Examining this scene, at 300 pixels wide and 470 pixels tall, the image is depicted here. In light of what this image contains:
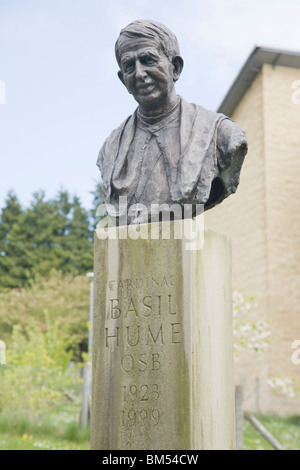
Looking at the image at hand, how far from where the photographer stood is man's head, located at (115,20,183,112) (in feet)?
16.0

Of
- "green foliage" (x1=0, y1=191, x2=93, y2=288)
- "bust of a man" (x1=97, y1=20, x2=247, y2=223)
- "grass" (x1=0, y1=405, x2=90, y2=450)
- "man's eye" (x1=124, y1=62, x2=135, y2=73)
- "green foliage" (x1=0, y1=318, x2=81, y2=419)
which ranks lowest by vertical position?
"grass" (x1=0, y1=405, x2=90, y2=450)

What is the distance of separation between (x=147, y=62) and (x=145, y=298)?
5.76 ft

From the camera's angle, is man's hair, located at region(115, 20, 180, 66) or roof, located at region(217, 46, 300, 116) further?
roof, located at region(217, 46, 300, 116)

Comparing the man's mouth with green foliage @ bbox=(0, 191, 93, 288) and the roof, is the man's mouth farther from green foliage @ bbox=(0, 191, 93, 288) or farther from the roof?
green foliage @ bbox=(0, 191, 93, 288)

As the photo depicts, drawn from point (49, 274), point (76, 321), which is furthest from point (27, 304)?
point (49, 274)

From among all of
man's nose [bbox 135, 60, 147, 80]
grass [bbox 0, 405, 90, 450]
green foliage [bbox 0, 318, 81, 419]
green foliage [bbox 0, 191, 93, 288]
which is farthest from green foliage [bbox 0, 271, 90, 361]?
man's nose [bbox 135, 60, 147, 80]

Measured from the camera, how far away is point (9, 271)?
33.4 metres

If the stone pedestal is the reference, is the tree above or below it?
above

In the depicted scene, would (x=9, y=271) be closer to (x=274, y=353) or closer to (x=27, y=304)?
(x=27, y=304)

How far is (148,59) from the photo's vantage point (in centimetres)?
490

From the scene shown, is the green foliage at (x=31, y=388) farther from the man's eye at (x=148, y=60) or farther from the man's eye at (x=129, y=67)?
the man's eye at (x=148, y=60)

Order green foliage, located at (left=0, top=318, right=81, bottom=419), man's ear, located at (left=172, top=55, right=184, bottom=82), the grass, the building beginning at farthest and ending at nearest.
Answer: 1. the building
2. green foliage, located at (left=0, top=318, right=81, bottom=419)
3. the grass
4. man's ear, located at (left=172, top=55, right=184, bottom=82)

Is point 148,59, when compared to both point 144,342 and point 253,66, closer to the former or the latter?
point 144,342

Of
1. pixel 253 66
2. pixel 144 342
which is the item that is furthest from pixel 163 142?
pixel 253 66
